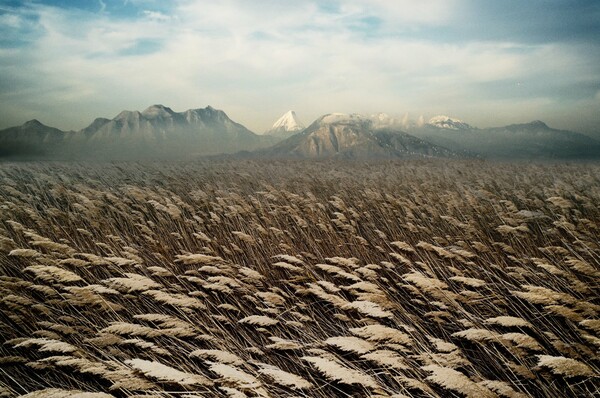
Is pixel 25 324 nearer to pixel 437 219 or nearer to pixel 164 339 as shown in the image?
pixel 164 339

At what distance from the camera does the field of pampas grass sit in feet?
6.35

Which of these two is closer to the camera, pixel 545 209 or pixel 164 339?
pixel 164 339

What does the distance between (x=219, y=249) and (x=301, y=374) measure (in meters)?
2.56

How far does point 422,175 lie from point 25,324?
935 centimetres

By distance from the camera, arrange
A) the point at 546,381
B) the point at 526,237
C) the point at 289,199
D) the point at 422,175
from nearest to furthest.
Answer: the point at 546,381
the point at 526,237
the point at 289,199
the point at 422,175

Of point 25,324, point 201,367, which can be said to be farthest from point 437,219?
point 25,324

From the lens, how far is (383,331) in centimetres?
191

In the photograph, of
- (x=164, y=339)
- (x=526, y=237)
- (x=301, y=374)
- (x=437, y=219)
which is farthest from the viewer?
(x=437, y=219)

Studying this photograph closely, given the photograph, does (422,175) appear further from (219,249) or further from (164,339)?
(164,339)

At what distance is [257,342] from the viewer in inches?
114

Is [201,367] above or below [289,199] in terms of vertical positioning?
below

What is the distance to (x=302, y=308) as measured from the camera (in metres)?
3.13

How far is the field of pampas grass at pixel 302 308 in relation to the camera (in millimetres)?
1935

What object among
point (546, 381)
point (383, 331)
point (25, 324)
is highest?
point (383, 331)
